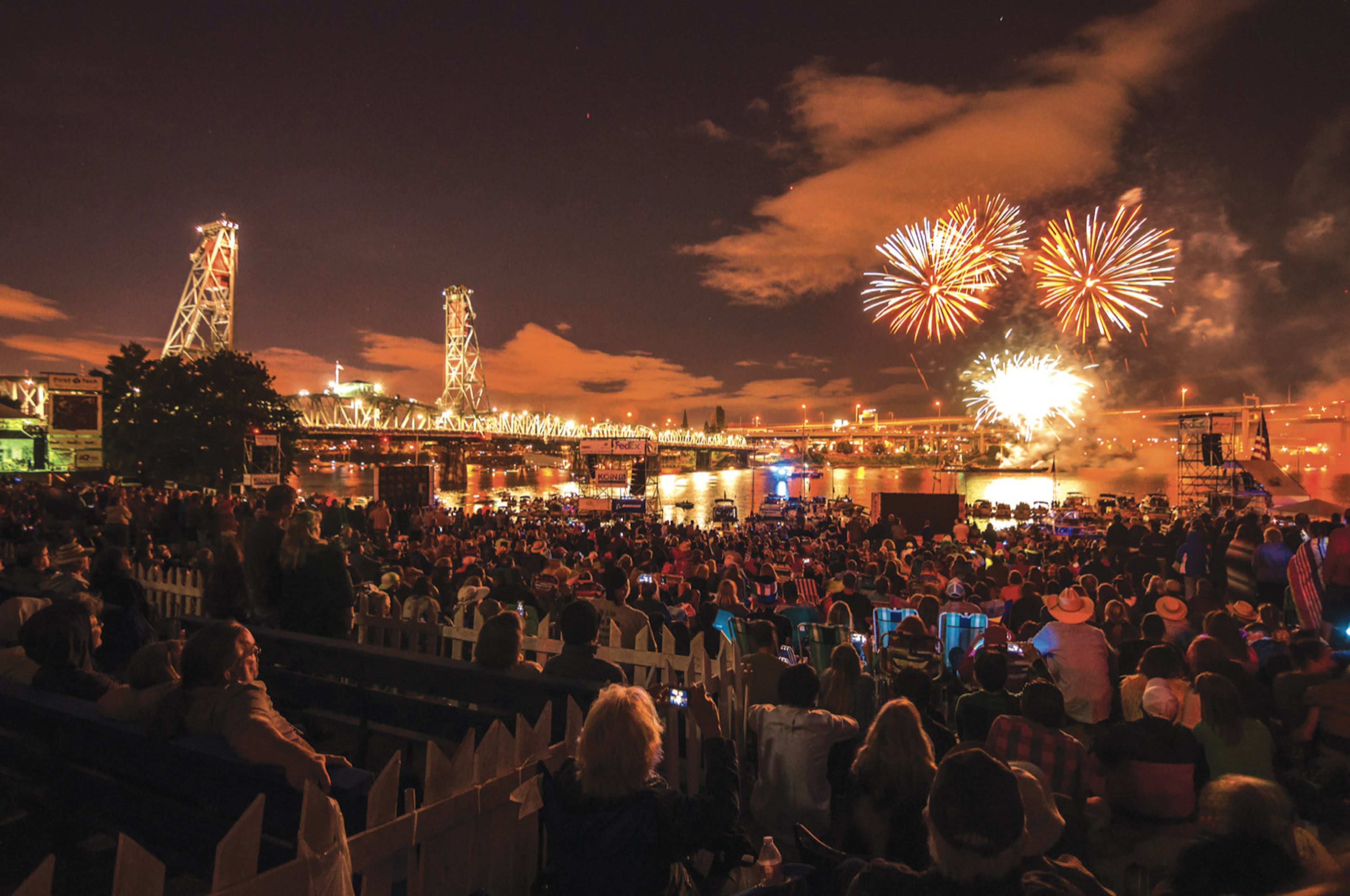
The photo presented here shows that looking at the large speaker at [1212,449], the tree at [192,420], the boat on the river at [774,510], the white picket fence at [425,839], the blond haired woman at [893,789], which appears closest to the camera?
the white picket fence at [425,839]

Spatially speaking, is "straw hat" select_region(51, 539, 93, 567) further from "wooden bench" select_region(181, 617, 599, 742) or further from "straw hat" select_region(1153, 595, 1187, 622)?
"straw hat" select_region(1153, 595, 1187, 622)

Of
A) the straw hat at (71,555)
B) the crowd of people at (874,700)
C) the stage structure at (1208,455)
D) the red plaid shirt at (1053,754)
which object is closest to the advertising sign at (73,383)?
the crowd of people at (874,700)

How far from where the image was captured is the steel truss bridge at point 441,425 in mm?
84500

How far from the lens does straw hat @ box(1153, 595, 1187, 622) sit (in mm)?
6391

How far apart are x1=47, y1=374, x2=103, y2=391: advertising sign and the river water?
12080mm

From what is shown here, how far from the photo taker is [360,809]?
2.40 m

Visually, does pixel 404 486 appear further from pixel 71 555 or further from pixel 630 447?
pixel 71 555

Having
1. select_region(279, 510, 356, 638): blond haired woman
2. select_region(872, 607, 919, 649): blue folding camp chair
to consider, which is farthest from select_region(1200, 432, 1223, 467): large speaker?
select_region(279, 510, 356, 638): blond haired woman

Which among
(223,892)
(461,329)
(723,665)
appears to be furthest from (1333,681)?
(461,329)

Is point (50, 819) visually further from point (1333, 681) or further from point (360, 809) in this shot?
point (1333, 681)

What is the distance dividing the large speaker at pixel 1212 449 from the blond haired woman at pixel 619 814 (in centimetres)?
2886

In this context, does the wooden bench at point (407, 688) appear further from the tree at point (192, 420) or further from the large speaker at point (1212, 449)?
the tree at point (192, 420)

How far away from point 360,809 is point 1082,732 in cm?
538

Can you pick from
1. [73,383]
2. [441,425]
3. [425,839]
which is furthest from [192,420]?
[441,425]
